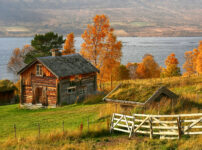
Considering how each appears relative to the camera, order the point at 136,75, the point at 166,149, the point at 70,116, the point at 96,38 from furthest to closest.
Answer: the point at 136,75
the point at 96,38
the point at 70,116
the point at 166,149

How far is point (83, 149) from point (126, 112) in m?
6.90

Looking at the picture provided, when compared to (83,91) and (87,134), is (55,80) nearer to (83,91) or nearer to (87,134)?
(83,91)

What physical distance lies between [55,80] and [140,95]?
12600mm

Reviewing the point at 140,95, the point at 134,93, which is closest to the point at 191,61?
the point at 134,93

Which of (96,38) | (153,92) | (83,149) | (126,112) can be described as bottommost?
(83,149)

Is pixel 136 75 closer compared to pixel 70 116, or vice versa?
pixel 70 116

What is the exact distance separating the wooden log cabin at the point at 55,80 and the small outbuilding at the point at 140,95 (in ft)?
32.9

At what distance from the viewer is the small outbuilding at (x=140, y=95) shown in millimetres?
21703

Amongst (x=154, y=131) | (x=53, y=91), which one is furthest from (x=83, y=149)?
(x=53, y=91)

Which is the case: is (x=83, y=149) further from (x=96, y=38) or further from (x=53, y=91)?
(x=96, y=38)

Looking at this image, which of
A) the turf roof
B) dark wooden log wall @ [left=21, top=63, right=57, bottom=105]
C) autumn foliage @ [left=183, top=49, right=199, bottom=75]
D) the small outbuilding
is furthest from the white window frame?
autumn foliage @ [left=183, top=49, right=199, bottom=75]

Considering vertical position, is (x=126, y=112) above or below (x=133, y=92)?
below

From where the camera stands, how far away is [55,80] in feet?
105

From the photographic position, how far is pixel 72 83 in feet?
110
